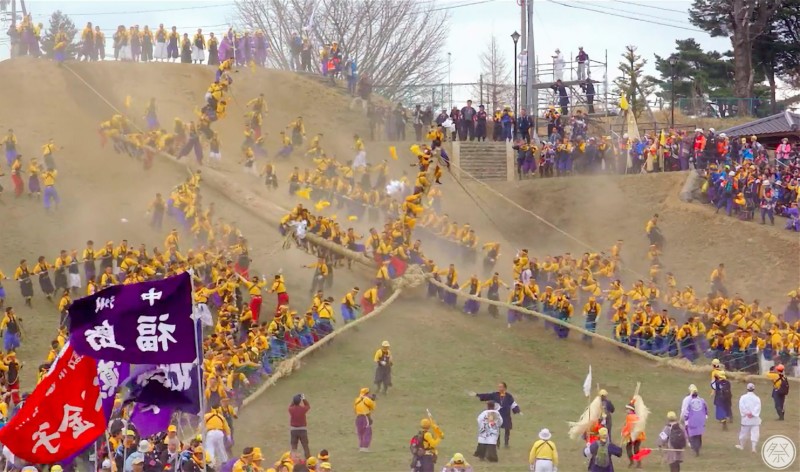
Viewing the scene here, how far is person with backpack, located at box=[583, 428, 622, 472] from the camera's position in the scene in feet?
60.7

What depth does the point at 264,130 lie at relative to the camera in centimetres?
4216

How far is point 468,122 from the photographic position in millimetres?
41844

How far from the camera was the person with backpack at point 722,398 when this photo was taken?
918 inches

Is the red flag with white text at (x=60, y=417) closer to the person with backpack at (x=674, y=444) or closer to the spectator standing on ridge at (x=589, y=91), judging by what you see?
the person with backpack at (x=674, y=444)

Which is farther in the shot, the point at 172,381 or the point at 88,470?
the point at 88,470

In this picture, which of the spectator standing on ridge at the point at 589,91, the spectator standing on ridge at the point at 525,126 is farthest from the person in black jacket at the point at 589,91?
the spectator standing on ridge at the point at 525,126

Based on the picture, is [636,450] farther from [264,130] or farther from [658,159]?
[264,130]

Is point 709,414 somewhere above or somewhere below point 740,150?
below

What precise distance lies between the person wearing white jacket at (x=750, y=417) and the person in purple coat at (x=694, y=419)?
2.19ft

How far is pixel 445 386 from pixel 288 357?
3063 millimetres

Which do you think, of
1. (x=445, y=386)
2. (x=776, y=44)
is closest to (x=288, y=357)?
(x=445, y=386)

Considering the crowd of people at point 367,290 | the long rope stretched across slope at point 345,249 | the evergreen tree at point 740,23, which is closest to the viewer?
the crowd of people at point 367,290

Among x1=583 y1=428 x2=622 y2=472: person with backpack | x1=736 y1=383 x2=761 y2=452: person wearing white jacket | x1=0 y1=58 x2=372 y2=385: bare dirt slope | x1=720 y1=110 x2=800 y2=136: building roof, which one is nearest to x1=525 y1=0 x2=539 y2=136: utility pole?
x1=0 y1=58 x2=372 y2=385: bare dirt slope

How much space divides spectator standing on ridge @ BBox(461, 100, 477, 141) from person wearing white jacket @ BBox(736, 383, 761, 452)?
21.2m
